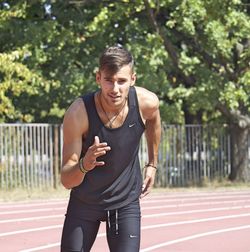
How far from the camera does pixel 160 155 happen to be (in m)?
25.8

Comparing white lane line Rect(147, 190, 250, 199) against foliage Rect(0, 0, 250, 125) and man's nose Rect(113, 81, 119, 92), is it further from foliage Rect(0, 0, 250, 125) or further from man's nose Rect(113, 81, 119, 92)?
man's nose Rect(113, 81, 119, 92)

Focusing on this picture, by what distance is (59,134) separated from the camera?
942 inches

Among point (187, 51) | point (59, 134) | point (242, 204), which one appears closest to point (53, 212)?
point (242, 204)

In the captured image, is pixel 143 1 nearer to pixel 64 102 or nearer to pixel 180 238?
pixel 64 102

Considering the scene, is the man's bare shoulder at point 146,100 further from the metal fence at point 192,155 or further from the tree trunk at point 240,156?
the tree trunk at point 240,156

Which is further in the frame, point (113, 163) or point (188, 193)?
point (188, 193)

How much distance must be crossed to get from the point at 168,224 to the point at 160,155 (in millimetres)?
12216

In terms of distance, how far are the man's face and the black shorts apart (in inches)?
27.6

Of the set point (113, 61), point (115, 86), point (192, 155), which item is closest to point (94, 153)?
point (115, 86)

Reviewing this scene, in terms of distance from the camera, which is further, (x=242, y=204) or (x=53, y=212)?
(x=242, y=204)

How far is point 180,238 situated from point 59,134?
1279 cm

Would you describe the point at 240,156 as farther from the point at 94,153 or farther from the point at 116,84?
the point at 94,153

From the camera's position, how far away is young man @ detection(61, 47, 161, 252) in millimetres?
4836

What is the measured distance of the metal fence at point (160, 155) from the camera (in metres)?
22.8
